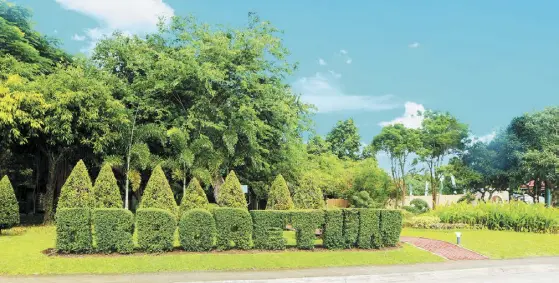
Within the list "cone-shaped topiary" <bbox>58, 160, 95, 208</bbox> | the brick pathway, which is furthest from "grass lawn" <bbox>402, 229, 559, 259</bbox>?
"cone-shaped topiary" <bbox>58, 160, 95, 208</bbox>

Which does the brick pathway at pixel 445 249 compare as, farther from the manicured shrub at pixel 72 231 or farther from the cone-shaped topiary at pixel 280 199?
the manicured shrub at pixel 72 231

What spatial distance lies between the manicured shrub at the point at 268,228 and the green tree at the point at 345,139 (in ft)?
132

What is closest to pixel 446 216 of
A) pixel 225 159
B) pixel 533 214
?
pixel 533 214

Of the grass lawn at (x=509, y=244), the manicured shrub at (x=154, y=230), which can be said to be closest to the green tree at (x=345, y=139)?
the grass lawn at (x=509, y=244)

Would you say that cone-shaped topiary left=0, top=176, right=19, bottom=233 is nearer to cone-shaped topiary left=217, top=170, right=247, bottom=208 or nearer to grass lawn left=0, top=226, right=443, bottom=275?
grass lawn left=0, top=226, right=443, bottom=275

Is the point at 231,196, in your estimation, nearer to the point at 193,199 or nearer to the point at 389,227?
the point at 193,199

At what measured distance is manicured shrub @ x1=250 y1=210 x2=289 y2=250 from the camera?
574 inches

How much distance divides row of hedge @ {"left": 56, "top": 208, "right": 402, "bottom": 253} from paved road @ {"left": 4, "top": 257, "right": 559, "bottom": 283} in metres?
2.38

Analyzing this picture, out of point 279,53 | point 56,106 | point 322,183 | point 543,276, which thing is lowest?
point 543,276

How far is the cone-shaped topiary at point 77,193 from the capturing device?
1427cm

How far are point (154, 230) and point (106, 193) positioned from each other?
2.72 m

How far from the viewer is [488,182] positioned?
4209cm

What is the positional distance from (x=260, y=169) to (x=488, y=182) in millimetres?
24603

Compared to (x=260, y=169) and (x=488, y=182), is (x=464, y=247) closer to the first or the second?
(x=260, y=169)
